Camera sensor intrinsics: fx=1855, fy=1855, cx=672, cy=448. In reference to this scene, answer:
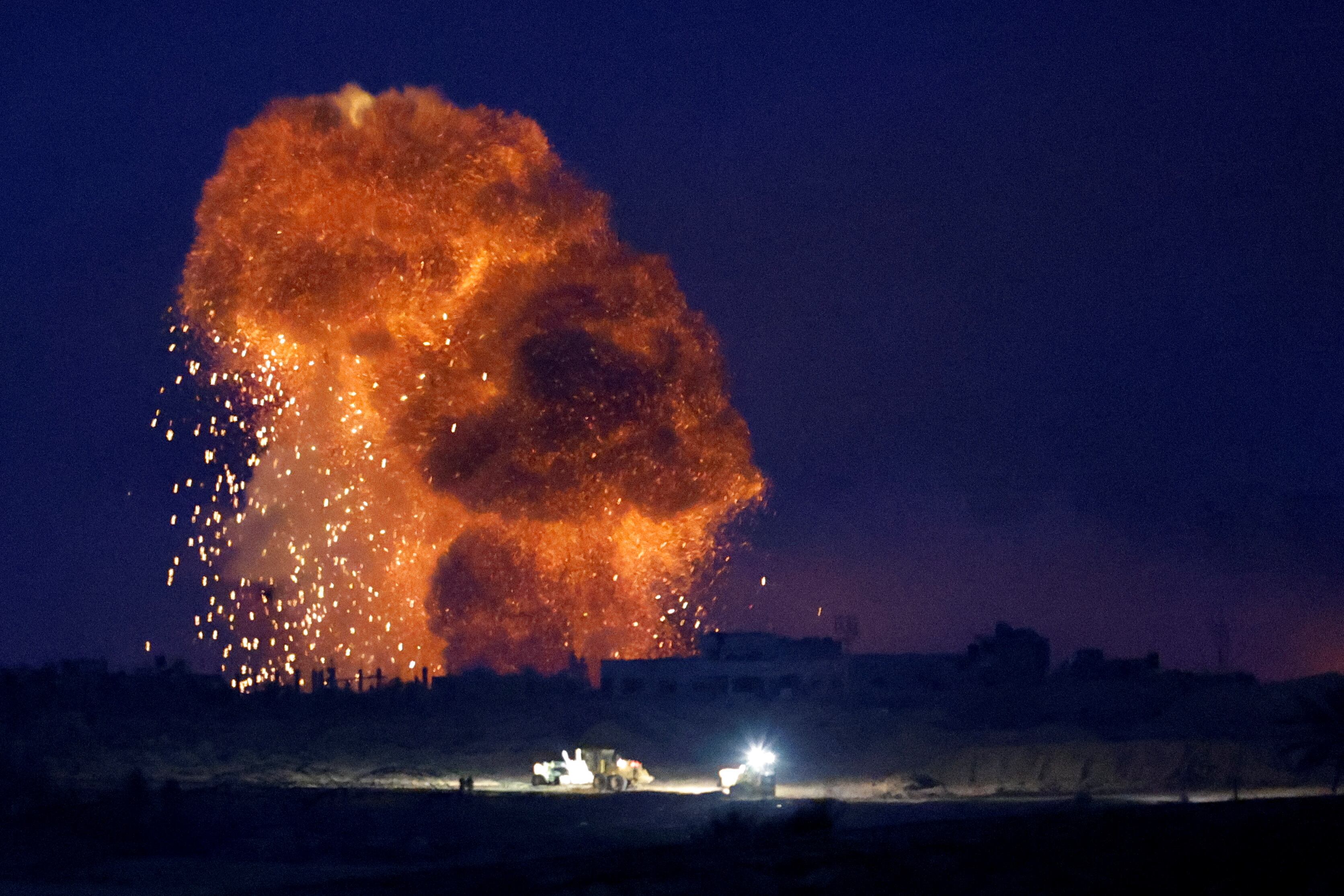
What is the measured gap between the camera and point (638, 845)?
40.5 m

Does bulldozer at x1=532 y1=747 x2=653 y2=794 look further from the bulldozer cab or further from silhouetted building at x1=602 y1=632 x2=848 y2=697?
silhouetted building at x1=602 y1=632 x2=848 y2=697

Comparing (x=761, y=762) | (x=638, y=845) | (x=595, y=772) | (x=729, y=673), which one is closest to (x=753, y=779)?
(x=761, y=762)

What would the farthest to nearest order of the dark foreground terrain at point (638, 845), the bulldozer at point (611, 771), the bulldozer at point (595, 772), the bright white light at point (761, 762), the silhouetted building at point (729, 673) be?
the silhouetted building at point (729, 673) < the bulldozer at point (595, 772) < the bulldozer at point (611, 771) < the bright white light at point (761, 762) < the dark foreground terrain at point (638, 845)

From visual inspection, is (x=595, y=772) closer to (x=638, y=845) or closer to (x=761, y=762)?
(x=761, y=762)

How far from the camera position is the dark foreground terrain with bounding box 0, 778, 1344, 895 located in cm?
2553

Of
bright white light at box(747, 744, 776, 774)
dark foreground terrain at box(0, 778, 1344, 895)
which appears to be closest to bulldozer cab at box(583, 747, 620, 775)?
dark foreground terrain at box(0, 778, 1344, 895)

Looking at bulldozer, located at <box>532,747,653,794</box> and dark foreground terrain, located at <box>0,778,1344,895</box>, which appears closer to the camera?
dark foreground terrain, located at <box>0,778,1344,895</box>

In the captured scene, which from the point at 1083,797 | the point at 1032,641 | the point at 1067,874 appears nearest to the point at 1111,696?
the point at 1032,641

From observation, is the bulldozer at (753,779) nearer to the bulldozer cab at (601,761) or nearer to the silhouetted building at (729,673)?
the bulldozer cab at (601,761)

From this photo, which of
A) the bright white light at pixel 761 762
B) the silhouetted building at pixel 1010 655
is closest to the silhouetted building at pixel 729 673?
the silhouetted building at pixel 1010 655

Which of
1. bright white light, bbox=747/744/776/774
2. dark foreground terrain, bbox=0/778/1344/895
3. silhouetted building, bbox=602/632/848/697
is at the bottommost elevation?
dark foreground terrain, bbox=0/778/1344/895

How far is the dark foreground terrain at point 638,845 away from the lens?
25531 mm

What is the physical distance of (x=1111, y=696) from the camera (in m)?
80.6

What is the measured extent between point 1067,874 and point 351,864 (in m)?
19.0
